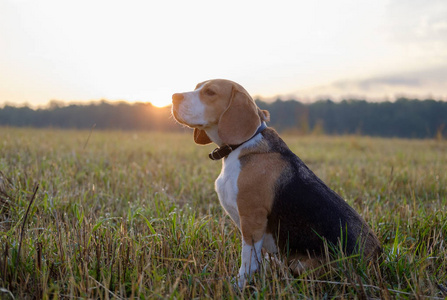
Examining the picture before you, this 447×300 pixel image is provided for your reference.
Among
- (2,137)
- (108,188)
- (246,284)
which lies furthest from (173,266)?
(2,137)

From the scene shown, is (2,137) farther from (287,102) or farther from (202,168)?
(287,102)

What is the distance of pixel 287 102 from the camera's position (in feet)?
109

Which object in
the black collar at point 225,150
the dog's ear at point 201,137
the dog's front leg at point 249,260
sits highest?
the dog's ear at point 201,137

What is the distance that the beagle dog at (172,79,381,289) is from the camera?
2971 mm

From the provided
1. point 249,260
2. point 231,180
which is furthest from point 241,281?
point 231,180

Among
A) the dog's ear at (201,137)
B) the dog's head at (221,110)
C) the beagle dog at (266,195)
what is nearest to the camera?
the beagle dog at (266,195)

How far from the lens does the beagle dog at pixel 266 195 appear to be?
2971mm

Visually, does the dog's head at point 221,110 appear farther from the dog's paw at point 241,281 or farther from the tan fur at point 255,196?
the dog's paw at point 241,281

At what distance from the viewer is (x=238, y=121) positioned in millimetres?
3209

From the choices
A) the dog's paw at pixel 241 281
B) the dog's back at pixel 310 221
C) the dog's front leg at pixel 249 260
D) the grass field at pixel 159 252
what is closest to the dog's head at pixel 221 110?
the dog's back at pixel 310 221

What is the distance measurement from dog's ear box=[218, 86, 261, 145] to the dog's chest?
5.2 inches

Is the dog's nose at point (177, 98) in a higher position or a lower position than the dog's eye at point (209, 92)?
lower

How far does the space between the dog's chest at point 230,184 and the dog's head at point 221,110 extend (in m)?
0.15

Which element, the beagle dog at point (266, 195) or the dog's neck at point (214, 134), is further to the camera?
the dog's neck at point (214, 134)
